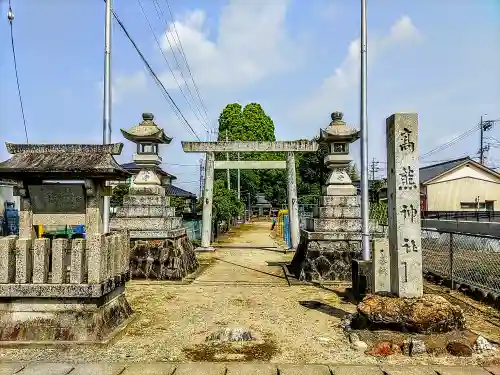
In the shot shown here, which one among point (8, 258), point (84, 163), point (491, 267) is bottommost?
point (491, 267)

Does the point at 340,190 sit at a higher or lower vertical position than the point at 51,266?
higher

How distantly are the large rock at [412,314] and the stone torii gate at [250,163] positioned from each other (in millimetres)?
11668

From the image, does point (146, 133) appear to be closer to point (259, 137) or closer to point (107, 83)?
point (107, 83)

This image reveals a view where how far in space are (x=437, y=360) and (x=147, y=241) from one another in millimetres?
8820

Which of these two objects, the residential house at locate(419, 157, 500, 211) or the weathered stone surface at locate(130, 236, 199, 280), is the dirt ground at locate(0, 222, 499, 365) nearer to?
the weathered stone surface at locate(130, 236, 199, 280)

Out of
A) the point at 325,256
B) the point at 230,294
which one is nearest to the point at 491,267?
the point at 325,256

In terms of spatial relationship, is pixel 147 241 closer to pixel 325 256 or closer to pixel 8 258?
pixel 325 256

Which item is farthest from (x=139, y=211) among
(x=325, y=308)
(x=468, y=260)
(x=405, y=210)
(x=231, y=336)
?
(x=468, y=260)

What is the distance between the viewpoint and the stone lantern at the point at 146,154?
1293 centimetres

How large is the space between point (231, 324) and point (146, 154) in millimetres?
7435

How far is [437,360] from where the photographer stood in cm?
534

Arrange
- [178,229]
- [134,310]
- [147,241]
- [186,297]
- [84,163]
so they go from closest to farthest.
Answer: [84,163] → [134,310] → [186,297] → [147,241] → [178,229]

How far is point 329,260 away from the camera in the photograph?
11477mm

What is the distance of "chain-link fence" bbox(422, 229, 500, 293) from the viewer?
9.07m
